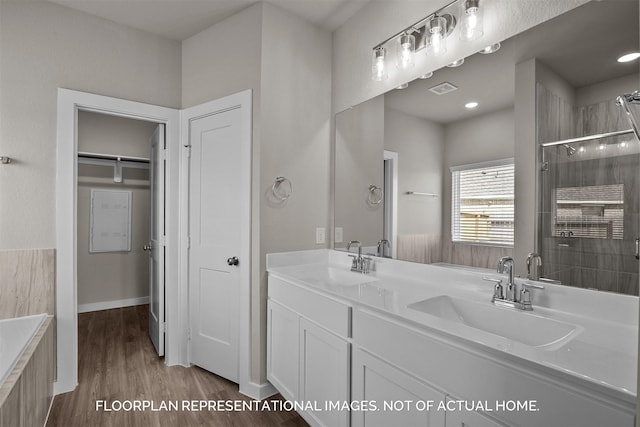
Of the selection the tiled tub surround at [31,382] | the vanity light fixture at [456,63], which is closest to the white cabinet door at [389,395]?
the tiled tub surround at [31,382]

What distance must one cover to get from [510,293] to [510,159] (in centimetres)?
59

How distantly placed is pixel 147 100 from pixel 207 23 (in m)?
0.74

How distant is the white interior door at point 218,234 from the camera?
2.37 m

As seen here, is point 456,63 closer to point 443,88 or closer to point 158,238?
point 443,88

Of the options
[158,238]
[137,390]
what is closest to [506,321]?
[137,390]

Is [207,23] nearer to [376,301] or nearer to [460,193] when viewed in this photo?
[460,193]

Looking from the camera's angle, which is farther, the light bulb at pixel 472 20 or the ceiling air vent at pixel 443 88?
the ceiling air vent at pixel 443 88

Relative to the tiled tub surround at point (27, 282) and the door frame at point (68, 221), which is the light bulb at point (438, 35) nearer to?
the door frame at point (68, 221)

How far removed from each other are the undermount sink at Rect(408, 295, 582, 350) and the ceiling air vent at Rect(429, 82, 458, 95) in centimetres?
106

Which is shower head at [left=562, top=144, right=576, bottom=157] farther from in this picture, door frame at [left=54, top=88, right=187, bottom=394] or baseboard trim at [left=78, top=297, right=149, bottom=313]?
baseboard trim at [left=78, top=297, right=149, bottom=313]

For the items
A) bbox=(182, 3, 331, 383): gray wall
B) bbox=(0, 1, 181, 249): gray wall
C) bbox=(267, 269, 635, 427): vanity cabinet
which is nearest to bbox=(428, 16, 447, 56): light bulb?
bbox=(182, 3, 331, 383): gray wall

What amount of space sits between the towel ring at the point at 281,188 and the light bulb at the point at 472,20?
1.34 meters

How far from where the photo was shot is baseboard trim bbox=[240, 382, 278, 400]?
2230 mm

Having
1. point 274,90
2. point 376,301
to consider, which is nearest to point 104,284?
point 274,90
